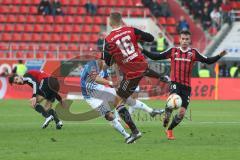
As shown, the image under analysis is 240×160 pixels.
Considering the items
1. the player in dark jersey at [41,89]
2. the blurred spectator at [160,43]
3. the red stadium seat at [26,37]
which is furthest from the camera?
the red stadium seat at [26,37]

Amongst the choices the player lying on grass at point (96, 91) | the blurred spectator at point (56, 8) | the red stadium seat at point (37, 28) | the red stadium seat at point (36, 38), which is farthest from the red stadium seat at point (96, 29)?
the player lying on grass at point (96, 91)

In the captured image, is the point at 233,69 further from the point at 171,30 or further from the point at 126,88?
the point at 126,88

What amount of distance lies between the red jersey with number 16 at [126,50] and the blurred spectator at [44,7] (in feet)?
88.9

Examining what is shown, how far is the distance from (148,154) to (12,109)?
45.0 ft

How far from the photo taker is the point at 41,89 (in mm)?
19094

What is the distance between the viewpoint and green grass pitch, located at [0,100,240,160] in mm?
12273

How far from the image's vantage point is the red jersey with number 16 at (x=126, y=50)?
14.1 metres

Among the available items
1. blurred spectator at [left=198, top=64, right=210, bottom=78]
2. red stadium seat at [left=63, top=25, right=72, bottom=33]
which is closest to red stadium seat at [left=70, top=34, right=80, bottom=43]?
red stadium seat at [left=63, top=25, right=72, bottom=33]

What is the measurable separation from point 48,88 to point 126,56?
5435 mm

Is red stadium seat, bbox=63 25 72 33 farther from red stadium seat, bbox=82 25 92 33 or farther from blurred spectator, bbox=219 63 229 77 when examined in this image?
blurred spectator, bbox=219 63 229 77

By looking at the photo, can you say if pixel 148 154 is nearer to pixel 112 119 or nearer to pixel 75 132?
pixel 112 119

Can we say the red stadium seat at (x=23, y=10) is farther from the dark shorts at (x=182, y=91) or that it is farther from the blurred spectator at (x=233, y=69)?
the dark shorts at (x=182, y=91)

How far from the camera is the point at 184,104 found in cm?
1534

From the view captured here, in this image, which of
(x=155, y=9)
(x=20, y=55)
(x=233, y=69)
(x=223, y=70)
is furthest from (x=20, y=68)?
(x=155, y=9)
